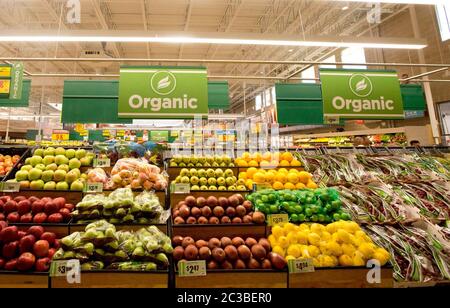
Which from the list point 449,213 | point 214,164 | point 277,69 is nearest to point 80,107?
point 214,164

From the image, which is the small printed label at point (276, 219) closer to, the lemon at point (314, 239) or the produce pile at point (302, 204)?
the produce pile at point (302, 204)

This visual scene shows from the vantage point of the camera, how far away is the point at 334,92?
358cm

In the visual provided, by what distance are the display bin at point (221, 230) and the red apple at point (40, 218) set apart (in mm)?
1154

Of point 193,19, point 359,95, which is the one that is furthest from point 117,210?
point 193,19

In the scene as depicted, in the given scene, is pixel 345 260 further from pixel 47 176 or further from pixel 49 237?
pixel 47 176

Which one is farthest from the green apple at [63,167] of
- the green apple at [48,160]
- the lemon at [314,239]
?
the lemon at [314,239]

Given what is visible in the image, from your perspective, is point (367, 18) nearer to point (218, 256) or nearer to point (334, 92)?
point (334, 92)

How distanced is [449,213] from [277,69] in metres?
13.2

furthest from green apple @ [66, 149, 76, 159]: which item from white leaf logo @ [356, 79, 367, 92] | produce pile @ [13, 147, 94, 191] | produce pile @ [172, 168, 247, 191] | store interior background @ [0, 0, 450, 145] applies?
store interior background @ [0, 0, 450, 145]

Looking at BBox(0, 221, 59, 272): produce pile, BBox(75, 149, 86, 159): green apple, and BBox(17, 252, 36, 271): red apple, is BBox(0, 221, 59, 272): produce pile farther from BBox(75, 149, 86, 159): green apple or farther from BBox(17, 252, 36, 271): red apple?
BBox(75, 149, 86, 159): green apple

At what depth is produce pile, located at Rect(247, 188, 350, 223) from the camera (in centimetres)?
248

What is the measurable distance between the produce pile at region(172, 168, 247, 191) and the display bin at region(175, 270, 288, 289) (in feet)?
3.44

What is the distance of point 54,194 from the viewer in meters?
2.65

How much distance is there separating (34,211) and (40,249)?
0.57 m
